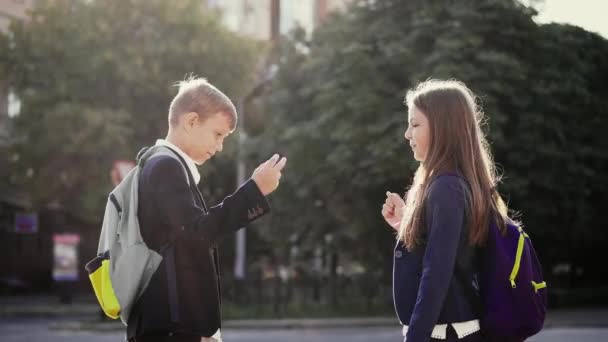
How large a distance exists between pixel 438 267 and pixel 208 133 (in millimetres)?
1015

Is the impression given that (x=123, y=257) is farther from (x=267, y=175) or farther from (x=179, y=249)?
(x=267, y=175)

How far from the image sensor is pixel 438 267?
348cm

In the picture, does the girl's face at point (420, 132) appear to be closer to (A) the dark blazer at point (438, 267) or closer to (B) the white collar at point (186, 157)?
(A) the dark blazer at point (438, 267)

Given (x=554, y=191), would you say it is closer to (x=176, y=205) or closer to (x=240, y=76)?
(x=240, y=76)

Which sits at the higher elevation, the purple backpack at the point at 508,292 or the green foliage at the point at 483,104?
the green foliage at the point at 483,104

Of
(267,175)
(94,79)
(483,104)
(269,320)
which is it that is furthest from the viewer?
(94,79)

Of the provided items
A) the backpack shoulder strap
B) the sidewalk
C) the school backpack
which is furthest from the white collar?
the sidewalk

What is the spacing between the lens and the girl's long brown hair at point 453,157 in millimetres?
3625

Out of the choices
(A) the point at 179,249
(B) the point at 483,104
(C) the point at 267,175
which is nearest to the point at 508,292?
(C) the point at 267,175

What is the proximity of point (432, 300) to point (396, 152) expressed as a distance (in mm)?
17074

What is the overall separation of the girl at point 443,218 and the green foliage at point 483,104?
16.4 m

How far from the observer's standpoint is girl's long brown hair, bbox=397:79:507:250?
11.9 feet

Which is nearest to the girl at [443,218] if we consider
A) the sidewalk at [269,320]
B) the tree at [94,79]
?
the sidewalk at [269,320]

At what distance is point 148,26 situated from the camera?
28578mm
